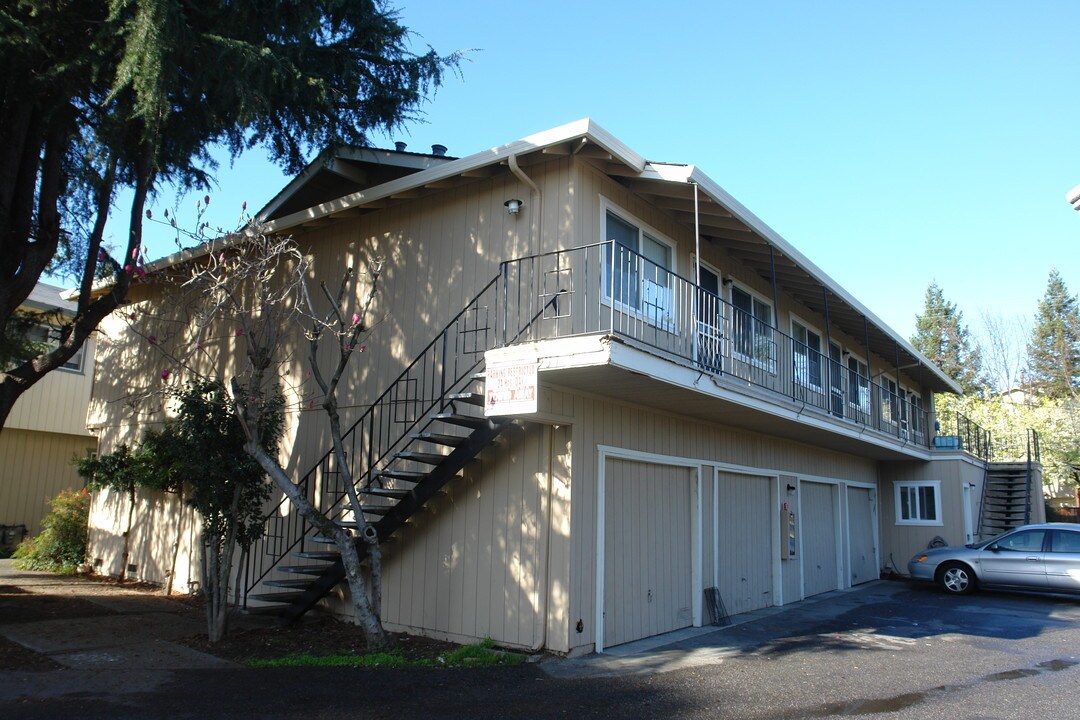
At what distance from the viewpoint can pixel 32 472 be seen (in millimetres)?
19016

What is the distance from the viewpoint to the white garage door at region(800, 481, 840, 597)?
1416cm

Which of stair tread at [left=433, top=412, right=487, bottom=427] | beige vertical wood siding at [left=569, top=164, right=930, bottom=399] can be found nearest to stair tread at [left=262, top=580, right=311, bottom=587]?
stair tread at [left=433, top=412, right=487, bottom=427]

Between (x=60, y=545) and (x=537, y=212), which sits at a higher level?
(x=537, y=212)

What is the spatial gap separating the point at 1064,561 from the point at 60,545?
18842 mm

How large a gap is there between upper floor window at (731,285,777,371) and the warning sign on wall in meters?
5.45

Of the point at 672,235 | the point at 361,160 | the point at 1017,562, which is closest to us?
the point at 672,235

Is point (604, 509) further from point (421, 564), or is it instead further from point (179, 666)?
point (179, 666)

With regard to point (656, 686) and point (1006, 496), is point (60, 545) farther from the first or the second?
point (1006, 496)

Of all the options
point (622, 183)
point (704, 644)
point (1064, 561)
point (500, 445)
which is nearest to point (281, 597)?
point (500, 445)

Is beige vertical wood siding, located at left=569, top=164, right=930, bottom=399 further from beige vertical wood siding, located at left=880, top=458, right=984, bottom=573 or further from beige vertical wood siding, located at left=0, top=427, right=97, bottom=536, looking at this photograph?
beige vertical wood siding, located at left=0, top=427, right=97, bottom=536

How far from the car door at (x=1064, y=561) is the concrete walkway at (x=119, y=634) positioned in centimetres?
1389

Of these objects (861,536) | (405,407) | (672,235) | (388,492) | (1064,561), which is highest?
(672,235)

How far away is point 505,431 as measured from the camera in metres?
8.79

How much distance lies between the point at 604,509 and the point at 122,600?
777 centimetres
